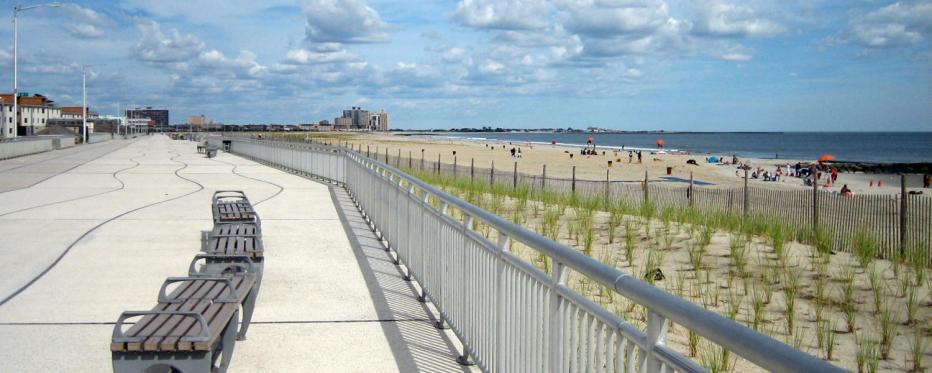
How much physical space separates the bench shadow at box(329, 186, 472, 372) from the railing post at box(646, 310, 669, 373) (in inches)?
129

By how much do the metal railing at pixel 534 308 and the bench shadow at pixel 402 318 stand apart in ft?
0.70

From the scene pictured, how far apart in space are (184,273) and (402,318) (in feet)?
11.1

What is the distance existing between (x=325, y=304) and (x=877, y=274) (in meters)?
6.91

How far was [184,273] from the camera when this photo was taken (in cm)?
966

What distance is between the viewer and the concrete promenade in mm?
6340

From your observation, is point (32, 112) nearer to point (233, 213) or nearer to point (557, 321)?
point (233, 213)

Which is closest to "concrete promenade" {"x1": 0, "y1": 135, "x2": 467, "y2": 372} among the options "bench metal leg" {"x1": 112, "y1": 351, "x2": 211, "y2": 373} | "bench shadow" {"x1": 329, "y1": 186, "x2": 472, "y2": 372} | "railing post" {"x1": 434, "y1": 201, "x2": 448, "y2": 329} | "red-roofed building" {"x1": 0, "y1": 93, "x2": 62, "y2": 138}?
"bench shadow" {"x1": 329, "y1": 186, "x2": 472, "y2": 372}

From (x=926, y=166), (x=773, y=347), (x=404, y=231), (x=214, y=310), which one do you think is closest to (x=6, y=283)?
(x=404, y=231)

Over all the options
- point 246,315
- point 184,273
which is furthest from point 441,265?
point 184,273

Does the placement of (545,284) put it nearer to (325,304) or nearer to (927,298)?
(325,304)

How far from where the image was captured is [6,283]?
891 cm

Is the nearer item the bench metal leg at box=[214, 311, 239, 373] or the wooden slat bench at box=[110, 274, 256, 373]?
→ the wooden slat bench at box=[110, 274, 256, 373]

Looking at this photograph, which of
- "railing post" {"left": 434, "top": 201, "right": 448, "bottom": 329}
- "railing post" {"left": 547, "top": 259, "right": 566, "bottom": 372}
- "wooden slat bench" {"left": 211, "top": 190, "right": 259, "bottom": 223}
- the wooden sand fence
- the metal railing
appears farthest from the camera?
the wooden sand fence

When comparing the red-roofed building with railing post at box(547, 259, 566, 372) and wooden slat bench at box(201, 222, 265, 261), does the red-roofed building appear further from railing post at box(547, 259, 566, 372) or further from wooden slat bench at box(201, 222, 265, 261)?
railing post at box(547, 259, 566, 372)
